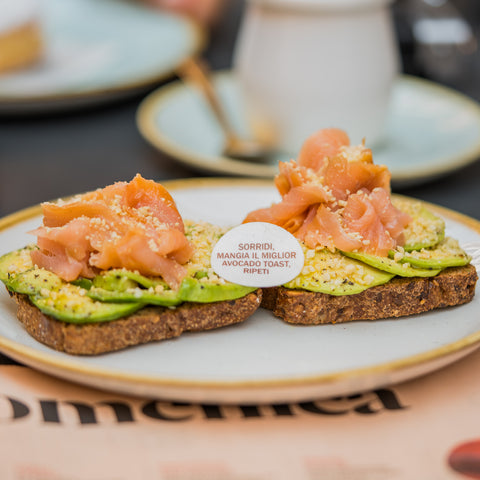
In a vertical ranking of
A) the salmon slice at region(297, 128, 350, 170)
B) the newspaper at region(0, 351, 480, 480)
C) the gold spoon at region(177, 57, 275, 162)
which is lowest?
the newspaper at region(0, 351, 480, 480)

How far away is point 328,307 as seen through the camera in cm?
179

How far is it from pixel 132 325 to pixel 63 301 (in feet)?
0.50

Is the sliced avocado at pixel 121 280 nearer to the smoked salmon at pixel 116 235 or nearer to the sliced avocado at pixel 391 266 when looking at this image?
the smoked salmon at pixel 116 235

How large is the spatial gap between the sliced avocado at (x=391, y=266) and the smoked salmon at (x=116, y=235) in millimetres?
401

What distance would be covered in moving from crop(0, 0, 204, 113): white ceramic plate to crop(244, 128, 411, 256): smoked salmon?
5.72 feet

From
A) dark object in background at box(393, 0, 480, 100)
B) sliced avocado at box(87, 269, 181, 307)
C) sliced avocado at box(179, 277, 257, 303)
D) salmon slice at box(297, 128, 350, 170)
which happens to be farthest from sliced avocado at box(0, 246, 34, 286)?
dark object in background at box(393, 0, 480, 100)

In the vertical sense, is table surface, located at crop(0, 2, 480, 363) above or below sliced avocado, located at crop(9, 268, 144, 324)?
below

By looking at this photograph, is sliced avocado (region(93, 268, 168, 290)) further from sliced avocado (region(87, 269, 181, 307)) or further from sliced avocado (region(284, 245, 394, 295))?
sliced avocado (region(284, 245, 394, 295))

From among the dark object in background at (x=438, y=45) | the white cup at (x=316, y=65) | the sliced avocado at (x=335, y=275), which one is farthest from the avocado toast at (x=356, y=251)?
the dark object in background at (x=438, y=45)

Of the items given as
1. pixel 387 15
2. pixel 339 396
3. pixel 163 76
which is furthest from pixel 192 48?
pixel 339 396

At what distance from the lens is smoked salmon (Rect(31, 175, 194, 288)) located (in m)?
1.67

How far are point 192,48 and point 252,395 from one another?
10.2 ft

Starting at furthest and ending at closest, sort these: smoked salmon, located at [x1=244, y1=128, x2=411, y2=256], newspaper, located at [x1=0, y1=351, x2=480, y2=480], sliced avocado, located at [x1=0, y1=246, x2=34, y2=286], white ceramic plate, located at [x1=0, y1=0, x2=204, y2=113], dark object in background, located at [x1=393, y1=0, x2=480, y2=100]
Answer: dark object in background, located at [x1=393, y1=0, x2=480, y2=100] → white ceramic plate, located at [x1=0, y1=0, x2=204, y2=113] → smoked salmon, located at [x1=244, y1=128, x2=411, y2=256] → sliced avocado, located at [x1=0, y1=246, x2=34, y2=286] → newspaper, located at [x1=0, y1=351, x2=480, y2=480]

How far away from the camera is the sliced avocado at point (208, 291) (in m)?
1.66
